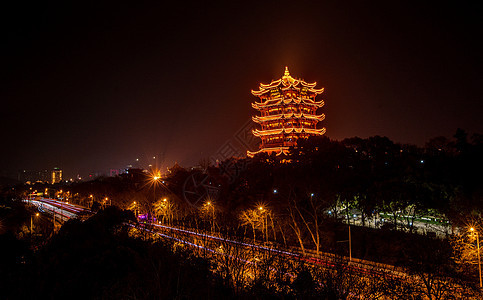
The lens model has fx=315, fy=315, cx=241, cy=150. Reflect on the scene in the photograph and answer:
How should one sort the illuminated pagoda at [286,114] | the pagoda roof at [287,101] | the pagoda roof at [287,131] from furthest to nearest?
the pagoda roof at [287,101]
the illuminated pagoda at [286,114]
the pagoda roof at [287,131]

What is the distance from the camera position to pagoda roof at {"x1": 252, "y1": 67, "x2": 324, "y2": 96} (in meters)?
48.7

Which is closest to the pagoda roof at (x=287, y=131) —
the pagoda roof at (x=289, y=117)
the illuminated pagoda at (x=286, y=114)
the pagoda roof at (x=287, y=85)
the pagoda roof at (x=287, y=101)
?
the illuminated pagoda at (x=286, y=114)

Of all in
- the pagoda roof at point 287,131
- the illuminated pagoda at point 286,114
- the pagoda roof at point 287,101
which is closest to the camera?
the pagoda roof at point 287,131

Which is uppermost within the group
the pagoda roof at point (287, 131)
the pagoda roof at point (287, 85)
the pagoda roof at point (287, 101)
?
the pagoda roof at point (287, 85)

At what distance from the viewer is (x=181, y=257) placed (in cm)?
1395

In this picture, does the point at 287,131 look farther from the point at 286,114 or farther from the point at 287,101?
the point at 287,101

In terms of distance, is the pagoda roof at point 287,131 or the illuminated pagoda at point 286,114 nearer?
the pagoda roof at point 287,131

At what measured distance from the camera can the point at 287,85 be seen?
48656 millimetres

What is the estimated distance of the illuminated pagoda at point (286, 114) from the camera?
152 feet

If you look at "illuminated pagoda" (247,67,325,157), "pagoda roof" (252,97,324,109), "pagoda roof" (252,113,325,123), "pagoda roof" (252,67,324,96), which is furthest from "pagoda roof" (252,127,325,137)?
"pagoda roof" (252,67,324,96)

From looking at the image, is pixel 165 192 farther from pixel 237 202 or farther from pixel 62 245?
pixel 62 245

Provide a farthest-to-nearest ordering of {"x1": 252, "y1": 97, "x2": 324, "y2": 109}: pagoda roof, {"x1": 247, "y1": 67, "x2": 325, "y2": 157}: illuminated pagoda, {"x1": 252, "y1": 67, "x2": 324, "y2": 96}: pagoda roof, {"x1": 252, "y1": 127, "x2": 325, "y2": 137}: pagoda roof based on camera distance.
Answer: {"x1": 252, "y1": 67, "x2": 324, "y2": 96}: pagoda roof
{"x1": 252, "y1": 97, "x2": 324, "y2": 109}: pagoda roof
{"x1": 247, "y1": 67, "x2": 325, "y2": 157}: illuminated pagoda
{"x1": 252, "y1": 127, "x2": 325, "y2": 137}: pagoda roof

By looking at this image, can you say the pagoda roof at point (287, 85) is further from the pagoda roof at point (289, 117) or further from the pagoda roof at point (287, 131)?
the pagoda roof at point (287, 131)

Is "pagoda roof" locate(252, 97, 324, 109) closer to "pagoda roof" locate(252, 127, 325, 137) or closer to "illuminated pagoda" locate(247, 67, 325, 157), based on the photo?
"illuminated pagoda" locate(247, 67, 325, 157)
